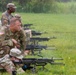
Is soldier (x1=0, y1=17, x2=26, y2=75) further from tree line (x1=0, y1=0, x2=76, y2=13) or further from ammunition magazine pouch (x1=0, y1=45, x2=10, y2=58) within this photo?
tree line (x1=0, y1=0, x2=76, y2=13)

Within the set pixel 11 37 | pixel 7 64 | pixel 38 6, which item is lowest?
pixel 38 6

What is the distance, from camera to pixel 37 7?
56562mm

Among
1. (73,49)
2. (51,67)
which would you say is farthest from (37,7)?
(51,67)

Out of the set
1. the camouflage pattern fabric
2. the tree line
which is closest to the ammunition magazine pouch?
the camouflage pattern fabric

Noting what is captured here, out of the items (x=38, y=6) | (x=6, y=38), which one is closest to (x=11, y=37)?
(x=6, y=38)

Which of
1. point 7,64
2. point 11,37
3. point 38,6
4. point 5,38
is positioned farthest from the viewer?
point 38,6

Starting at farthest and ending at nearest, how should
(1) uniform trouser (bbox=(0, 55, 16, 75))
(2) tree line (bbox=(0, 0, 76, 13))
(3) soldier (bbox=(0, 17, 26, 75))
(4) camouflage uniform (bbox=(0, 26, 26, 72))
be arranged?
(2) tree line (bbox=(0, 0, 76, 13))
(4) camouflage uniform (bbox=(0, 26, 26, 72))
(3) soldier (bbox=(0, 17, 26, 75))
(1) uniform trouser (bbox=(0, 55, 16, 75))

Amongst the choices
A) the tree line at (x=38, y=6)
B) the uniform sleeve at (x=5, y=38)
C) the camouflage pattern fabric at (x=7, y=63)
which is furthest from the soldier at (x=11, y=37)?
the tree line at (x=38, y=6)

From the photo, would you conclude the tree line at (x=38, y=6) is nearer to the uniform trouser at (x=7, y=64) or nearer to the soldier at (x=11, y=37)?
the soldier at (x=11, y=37)

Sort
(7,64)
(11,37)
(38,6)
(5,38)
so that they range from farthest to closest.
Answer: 1. (38,6)
2. (11,37)
3. (5,38)
4. (7,64)

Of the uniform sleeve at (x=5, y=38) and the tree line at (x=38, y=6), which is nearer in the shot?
the uniform sleeve at (x=5, y=38)

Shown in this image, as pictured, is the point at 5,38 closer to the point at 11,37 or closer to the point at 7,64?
the point at 11,37

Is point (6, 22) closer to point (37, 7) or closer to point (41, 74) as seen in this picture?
point (41, 74)

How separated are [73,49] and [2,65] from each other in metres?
6.79
